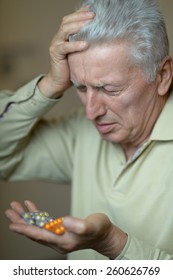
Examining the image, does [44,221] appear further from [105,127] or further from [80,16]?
[80,16]

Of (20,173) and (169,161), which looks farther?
(20,173)

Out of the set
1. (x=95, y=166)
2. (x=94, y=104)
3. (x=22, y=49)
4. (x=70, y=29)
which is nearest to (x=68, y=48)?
(x=70, y=29)

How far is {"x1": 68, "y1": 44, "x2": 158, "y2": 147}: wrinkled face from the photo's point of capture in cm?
105

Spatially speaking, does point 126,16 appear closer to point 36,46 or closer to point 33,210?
point 33,210

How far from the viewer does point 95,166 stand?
130 cm

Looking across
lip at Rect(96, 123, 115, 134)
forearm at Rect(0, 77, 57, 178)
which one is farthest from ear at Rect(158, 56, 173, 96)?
forearm at Rect(0, 77, 57, 178)

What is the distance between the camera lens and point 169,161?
114cm

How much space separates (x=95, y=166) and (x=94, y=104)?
25 cm

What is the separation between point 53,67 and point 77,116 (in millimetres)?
242

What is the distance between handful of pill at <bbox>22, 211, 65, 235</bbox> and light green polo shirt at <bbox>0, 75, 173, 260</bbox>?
18 cm

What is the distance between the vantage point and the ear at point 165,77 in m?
1.13

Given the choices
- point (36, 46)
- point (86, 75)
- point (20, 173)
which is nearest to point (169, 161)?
point (86, 75)
